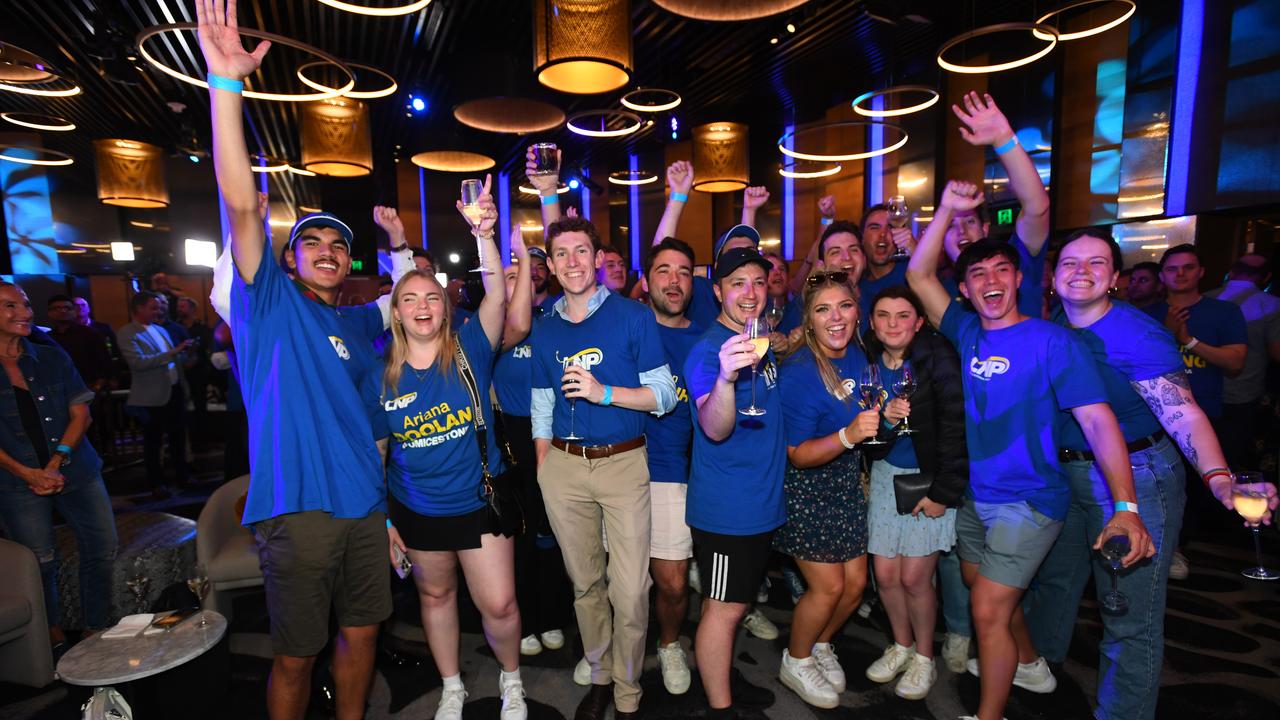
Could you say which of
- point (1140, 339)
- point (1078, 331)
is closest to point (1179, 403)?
→ point (1140, 339)

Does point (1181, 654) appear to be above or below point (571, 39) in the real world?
below

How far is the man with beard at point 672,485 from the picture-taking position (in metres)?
2.64

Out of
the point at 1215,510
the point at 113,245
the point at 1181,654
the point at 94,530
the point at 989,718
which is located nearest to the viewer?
the point at 989,718

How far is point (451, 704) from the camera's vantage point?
2.50 metres

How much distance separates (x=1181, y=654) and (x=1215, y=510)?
8.26 feet

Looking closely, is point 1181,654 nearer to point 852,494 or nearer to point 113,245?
point 852,494

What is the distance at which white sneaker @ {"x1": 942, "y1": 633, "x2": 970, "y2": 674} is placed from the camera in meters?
2.81

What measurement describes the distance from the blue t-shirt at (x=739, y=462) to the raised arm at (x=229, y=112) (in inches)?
59.9

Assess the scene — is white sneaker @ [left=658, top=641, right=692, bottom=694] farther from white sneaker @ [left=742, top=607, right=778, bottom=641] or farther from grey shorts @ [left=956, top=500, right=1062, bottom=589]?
grey shorts @ [left=956, top=500, right=1062, bottom=589]

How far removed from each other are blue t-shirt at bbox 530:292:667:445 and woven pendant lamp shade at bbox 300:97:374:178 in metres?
4.76

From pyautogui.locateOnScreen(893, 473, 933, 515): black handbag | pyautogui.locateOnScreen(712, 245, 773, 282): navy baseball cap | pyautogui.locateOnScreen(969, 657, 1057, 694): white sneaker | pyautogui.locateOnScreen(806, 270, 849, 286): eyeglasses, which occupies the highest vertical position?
pyautogui.locateOnScreen(712, 245, 773, 282): navy baseball cap

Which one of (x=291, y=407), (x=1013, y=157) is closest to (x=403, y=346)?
(x=291, y=407)

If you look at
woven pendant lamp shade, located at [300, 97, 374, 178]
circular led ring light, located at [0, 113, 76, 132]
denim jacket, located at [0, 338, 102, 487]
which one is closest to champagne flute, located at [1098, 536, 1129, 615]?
denim jacket, located at [0, 338, 102, 487]

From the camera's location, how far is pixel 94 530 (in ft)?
10.4
